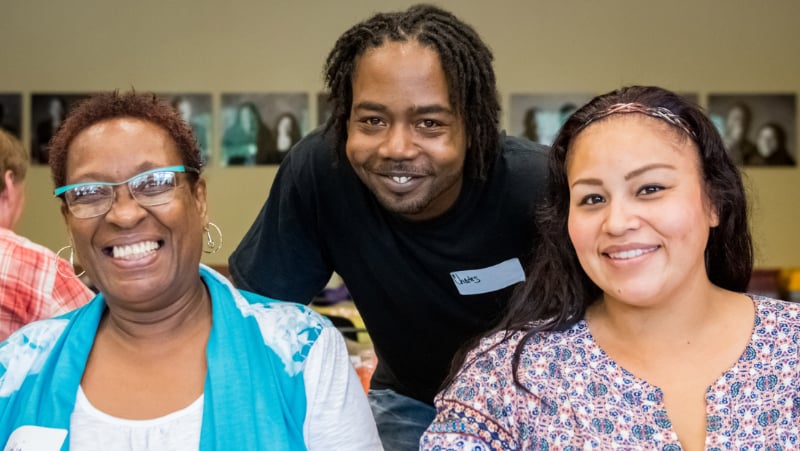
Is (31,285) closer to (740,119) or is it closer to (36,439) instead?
(36,439)

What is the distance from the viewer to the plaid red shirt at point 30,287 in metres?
2.62

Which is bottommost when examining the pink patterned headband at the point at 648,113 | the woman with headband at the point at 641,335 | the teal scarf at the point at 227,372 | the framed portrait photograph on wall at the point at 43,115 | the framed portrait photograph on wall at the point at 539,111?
the framed portrait photograph on wall at the point at 43,115

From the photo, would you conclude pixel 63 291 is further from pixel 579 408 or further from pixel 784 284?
pixel 784 284

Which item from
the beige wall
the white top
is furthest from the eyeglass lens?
the beige wall

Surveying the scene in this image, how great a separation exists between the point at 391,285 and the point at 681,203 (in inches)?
35.3

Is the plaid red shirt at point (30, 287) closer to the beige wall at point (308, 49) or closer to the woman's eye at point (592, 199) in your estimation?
the woman's eye at point (592, 199)

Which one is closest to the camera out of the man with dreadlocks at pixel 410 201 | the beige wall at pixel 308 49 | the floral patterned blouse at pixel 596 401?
the floral patterned blouse at pixel 596 401

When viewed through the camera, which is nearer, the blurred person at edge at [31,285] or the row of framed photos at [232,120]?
the blurred person at edge at [31,285]

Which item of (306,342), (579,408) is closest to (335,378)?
(306,342)

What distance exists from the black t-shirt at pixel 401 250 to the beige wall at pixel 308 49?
360 centimetres

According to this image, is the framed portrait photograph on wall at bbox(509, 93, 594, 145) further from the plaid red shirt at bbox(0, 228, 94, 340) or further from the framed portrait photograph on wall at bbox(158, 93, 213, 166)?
the plaid red shirt at bbox(0, 228, 94, 340)

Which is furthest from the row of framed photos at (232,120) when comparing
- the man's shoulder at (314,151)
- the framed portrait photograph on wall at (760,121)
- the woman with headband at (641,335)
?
the woman with headband at (641,335)

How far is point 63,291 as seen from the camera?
2676 mm

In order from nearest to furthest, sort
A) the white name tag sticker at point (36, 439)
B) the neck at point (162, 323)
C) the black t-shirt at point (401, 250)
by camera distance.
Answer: the white name tag sticker at point (36, 439) → the neck at point (162, 323) → the black t-shirt at point (401, 250)
